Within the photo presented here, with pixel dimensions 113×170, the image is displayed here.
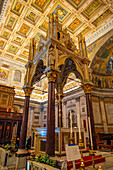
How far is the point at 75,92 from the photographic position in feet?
43.3

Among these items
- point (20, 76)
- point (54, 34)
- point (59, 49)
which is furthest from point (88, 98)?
point (20, 76)

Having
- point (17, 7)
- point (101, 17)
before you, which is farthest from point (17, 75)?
point (101, 17)

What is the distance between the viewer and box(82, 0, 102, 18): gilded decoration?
985cm

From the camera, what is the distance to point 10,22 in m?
11.7

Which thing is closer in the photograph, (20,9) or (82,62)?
(82,62)

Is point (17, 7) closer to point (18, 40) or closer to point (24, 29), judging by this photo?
point (24, 29)

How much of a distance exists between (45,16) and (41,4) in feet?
3.26

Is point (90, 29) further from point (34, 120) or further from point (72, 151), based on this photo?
point (34, 120)

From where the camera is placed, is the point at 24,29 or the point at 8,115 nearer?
the point at 8,115

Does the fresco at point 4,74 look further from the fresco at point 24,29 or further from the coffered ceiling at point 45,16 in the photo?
the fresco at point 24,29

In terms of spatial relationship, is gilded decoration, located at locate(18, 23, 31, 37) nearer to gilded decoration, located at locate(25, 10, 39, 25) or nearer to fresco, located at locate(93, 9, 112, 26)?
gilded decoration, located at locate(25, 10, 39, 25)

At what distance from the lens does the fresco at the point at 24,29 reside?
39.8ft

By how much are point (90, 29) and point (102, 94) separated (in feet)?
22.4

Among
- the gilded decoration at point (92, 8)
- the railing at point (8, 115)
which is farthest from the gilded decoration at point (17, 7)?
the railing at point (8, 115)
